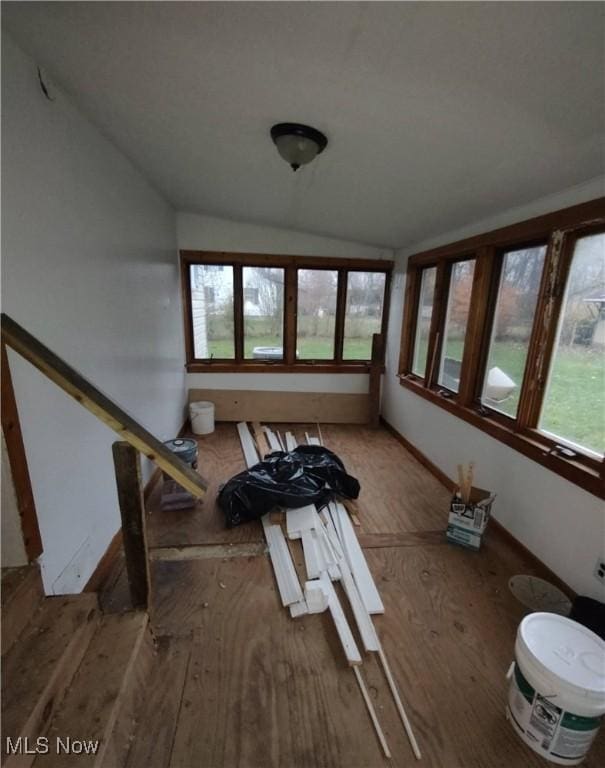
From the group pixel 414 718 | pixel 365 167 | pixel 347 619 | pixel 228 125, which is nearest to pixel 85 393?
pixel 228 125

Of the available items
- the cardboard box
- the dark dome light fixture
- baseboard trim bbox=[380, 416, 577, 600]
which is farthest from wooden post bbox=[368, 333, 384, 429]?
the dark dome light fixture

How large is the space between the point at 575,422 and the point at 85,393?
2.43m

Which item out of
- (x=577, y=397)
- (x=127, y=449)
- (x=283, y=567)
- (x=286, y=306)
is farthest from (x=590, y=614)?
(x=286, y=306)

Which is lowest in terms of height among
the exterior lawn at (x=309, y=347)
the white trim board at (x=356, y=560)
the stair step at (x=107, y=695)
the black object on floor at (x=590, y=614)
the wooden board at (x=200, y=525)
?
the wooden board at (x=200, y=525)

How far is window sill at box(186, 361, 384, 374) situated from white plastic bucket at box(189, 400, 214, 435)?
461 millimetres

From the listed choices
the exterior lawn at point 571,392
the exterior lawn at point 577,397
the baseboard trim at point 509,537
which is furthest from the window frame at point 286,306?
the exterior lawn at point 577,397

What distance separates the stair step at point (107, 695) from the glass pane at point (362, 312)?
11.7 feet

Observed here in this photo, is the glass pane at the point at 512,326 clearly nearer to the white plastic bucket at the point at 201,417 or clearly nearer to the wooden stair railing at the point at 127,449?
the wooden stair railing at the point at 127,449

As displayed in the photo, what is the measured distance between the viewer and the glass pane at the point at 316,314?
4.14 metres

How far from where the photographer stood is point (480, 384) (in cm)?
273

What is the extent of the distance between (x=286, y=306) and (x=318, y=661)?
341 centimetres

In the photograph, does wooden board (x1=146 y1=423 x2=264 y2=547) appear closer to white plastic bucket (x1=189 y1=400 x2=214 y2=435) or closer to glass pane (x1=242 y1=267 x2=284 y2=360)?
white plastic bucket (x1=189 y1=400 x2=214 y2=435)

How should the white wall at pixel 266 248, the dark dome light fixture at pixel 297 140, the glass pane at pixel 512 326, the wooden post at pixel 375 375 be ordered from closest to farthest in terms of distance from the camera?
the dark dome light fixture at pixel 297 140 → the glass pane at pixel 512 326 → the white wall at pixel 266 248 → the wooden post at pixel 375 375

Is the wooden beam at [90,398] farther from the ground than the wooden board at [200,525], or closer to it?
farther from the ground
